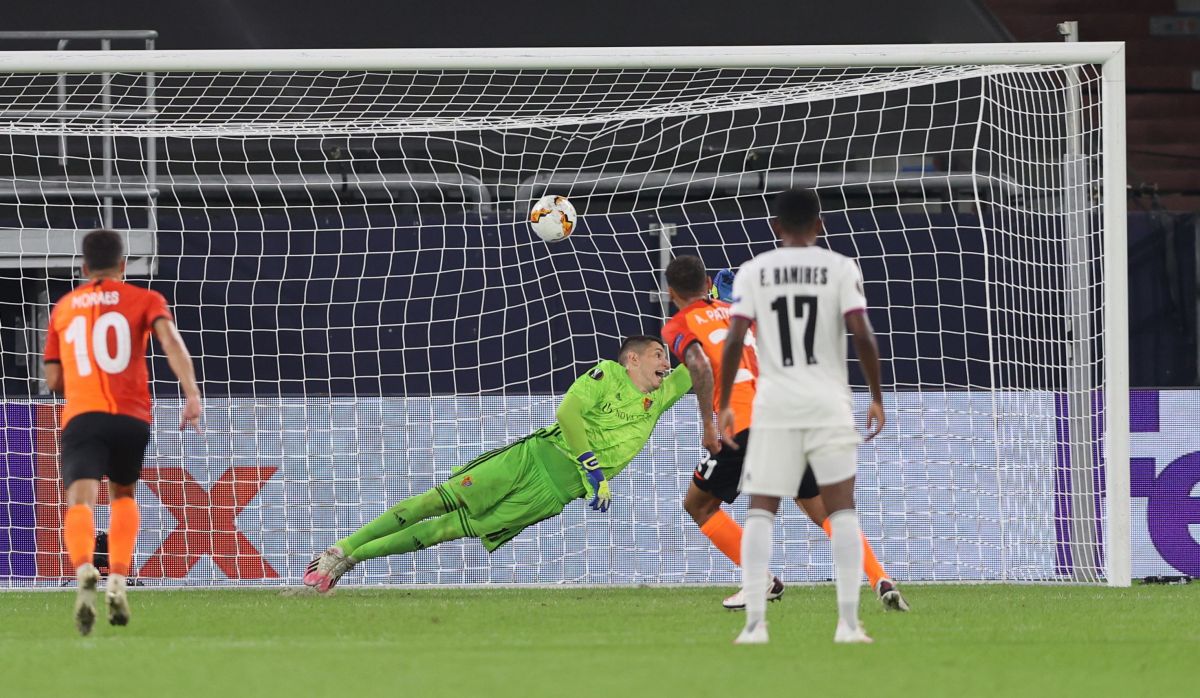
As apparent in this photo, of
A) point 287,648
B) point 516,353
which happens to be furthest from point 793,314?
point 516,353

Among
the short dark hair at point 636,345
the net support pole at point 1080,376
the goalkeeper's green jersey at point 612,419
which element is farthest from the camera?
the net support pole at point 1080,376

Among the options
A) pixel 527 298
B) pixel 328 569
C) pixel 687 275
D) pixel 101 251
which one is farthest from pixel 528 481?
pixel 101 251

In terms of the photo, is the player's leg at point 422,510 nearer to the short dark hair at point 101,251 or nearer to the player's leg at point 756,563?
the short dark hair at point 101,251

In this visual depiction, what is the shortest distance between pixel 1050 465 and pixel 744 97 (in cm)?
313

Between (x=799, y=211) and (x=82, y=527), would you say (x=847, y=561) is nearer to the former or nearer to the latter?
(x=799, y=211)

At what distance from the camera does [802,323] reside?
5816 millimetres

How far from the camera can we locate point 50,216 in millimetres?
12492

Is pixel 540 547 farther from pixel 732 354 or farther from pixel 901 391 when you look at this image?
pixel 732 354

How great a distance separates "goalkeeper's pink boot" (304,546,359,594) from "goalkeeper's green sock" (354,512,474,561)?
8 centimetres

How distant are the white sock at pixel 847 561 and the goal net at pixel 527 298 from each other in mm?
4068

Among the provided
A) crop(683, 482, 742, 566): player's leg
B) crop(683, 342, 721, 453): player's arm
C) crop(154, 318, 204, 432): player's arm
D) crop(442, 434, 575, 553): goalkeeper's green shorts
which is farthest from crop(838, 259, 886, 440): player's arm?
crop(442, 434, 575, 553): goalkeeper's green shorts

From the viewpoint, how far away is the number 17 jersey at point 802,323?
19.0 ft

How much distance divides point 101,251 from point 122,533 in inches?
46.4

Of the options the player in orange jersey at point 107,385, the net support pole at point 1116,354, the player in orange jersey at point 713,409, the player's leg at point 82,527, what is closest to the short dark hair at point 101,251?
the player in orange jersey at point 107,385
